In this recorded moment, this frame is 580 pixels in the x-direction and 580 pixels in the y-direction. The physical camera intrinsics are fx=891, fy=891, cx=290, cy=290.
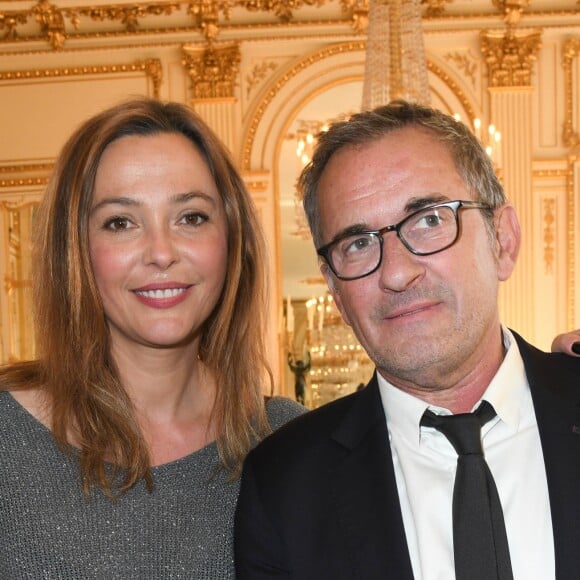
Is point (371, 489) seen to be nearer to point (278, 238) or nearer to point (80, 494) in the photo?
point (80, 494)

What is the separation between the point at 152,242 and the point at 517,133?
5.38m

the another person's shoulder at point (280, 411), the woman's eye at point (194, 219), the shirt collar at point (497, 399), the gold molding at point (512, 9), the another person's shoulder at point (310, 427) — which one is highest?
the gold molding at point (512, 9)

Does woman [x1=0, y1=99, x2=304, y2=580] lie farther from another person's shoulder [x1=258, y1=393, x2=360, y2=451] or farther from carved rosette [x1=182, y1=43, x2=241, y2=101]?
carved rosette [x1=182, y1=43, x2=241, y2=101]

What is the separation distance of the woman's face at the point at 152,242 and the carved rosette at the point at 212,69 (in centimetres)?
495

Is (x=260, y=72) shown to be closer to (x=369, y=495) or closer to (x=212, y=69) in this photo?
(x=212, y=69)

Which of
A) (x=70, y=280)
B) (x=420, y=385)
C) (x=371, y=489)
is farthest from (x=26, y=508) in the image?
(x=420, y=385)

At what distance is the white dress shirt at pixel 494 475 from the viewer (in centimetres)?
157

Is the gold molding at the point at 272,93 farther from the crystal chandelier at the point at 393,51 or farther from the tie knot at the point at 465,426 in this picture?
the tie knot at the point at 465,426

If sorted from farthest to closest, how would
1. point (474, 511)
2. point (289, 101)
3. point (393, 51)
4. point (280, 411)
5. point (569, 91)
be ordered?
point (289, 101), point (569, 91), point (393, 51), point (280, 411), point (474, 511)

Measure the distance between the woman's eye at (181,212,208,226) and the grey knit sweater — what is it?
54 centimetres

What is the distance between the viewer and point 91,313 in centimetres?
194

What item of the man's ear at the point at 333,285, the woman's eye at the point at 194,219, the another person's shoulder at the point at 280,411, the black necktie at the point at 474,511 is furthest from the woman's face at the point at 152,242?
the black necktie at the point at 474,511

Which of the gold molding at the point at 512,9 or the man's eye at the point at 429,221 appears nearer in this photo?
the man's eye at the point at 429,221

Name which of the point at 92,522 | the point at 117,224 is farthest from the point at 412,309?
the point at 92,522
